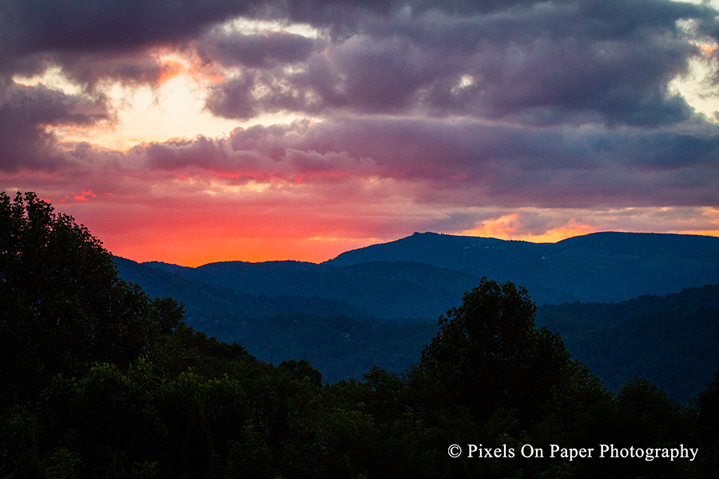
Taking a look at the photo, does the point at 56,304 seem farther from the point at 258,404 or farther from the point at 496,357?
the point at 496,357

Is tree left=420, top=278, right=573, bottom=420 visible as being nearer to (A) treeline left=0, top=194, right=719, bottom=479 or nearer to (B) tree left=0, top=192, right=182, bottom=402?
(A) treeline left=0, top=194, right=719, bottom=479

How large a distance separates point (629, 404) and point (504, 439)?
869 centimetres

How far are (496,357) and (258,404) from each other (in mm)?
18372

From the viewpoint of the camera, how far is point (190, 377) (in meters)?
30.4

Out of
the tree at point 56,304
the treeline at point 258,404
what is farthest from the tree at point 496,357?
the tree at point 56,304

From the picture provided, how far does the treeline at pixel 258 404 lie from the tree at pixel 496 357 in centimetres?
11

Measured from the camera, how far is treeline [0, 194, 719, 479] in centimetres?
2342

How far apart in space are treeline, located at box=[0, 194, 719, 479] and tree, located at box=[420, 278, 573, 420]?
0.11 m

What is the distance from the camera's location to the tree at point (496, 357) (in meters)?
40.7

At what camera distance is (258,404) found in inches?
1367

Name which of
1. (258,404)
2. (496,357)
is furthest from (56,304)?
(496,357)

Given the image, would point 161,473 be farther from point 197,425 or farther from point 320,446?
point 320,446

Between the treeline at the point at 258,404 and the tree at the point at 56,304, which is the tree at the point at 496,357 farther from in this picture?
the tree at the point at 56,304

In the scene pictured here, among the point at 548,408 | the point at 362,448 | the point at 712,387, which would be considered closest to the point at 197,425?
the point at 362,448
